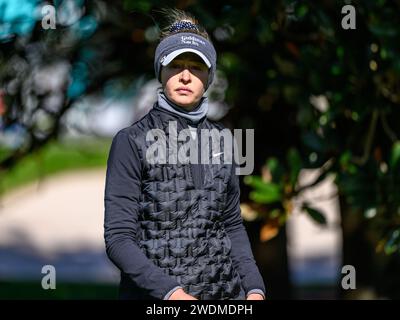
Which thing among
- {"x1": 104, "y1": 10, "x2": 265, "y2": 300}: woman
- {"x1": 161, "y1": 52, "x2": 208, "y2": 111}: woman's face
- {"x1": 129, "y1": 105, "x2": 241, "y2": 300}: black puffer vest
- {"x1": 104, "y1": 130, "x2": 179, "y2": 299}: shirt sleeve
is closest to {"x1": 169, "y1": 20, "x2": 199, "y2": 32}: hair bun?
{"x1": 104, "y1": 10, "x2": 265, "y2": 300}: woman

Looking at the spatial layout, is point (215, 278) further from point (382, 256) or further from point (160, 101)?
point (382, 256)

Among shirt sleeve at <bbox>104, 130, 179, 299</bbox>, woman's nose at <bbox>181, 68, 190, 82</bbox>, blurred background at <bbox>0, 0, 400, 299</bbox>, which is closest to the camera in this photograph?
shirt sleeve at <bbox>104, 130, 179, 299</bbox>

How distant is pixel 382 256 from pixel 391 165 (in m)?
2.14

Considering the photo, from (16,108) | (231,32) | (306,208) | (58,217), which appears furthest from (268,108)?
(58,217)

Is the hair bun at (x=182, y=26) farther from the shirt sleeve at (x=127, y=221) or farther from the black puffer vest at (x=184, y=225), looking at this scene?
the shirt sleeve at (x=127, y=221)

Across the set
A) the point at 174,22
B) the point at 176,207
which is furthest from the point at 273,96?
the point at 176,207

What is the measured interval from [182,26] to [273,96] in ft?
11.3

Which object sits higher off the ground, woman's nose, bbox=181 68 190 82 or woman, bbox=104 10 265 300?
woman's nose, bbox=181 68 190 82

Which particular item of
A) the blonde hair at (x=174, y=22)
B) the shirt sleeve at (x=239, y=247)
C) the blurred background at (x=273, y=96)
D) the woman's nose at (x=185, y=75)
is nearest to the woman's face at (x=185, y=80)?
the woman's nose at (x=185, y=75)

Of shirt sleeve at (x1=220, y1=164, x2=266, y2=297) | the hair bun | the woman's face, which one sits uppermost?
the hair bun

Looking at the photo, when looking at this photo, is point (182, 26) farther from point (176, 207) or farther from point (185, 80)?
point (176, 207)

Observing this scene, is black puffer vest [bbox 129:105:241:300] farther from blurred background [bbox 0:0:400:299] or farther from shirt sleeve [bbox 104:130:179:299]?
blurred background [bbox 0:0:400:299]

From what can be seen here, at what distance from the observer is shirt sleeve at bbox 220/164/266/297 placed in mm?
2840

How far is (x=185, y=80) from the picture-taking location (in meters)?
2.78
